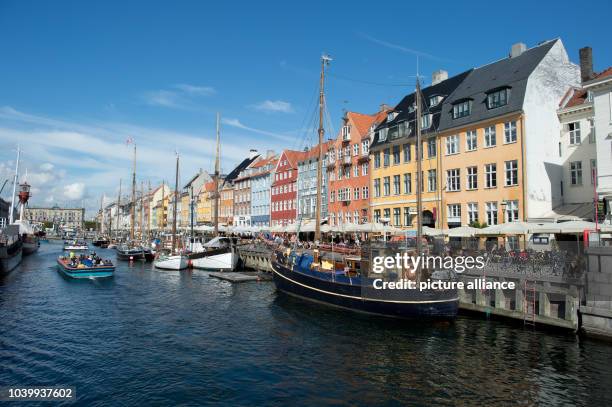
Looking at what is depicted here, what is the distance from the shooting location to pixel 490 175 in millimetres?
39031

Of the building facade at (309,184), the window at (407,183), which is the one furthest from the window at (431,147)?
the building facade at (309,184)

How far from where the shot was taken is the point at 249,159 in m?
96.9

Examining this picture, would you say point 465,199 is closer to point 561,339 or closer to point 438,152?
point 438,152

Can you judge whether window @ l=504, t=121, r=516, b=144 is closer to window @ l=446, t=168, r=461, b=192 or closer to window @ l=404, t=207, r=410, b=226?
window @ l=446, t=168, r=461, b=192

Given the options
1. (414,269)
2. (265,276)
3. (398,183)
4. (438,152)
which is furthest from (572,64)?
(265,276)

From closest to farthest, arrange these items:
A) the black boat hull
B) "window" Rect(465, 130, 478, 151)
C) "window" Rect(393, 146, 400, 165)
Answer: the black boat hull
"window" Rect(465, 130, 478, 151)
"window" Rect(393, 146, 400, 165)

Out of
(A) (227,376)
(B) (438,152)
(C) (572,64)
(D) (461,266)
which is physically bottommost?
(A) (227,376)

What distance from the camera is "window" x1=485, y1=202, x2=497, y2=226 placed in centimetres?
3841

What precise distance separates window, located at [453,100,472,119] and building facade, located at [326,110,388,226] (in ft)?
41.3

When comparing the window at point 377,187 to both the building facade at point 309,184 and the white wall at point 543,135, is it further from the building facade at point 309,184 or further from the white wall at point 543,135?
the white wall at point 543,135

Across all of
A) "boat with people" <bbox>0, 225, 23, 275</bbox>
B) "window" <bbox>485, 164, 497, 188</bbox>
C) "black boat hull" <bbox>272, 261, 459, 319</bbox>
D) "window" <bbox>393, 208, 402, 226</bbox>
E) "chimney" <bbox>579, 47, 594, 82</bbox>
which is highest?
"chimney" <bbox>579, 47, 594, 82</bbox>

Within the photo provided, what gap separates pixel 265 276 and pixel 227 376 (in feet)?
93.4

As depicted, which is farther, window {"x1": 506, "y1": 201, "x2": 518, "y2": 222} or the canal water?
window {"x1": 506, "y1": 201, "x2": 518, "y2": 222}

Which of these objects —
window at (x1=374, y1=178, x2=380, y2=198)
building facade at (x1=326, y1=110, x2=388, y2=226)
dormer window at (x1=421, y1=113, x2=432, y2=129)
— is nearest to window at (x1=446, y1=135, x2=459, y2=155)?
dormer window at (x1=421, y1=113, x2=432, y2=129)
